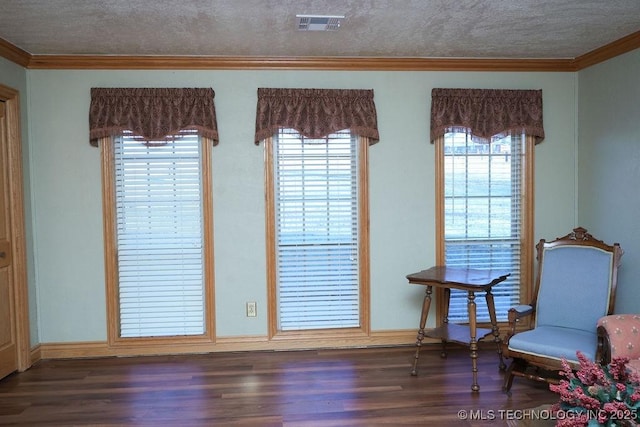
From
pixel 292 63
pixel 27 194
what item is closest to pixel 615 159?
pixel 292 63

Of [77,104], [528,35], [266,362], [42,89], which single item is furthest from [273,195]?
[528,35]

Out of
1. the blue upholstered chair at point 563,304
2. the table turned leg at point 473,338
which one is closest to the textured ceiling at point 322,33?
the blue upholstered chair at point 563,304

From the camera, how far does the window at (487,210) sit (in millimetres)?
4242

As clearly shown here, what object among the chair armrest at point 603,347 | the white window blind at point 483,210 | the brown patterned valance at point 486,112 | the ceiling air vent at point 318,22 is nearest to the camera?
the chair armrest at point 603,347

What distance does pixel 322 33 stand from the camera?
11.3 feet

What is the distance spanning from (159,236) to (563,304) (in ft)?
10.4

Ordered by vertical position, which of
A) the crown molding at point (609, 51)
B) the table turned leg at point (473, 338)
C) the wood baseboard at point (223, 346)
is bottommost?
the wood baseboard at point (223, 346)

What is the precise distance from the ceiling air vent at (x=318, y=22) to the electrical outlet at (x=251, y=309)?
2.23m

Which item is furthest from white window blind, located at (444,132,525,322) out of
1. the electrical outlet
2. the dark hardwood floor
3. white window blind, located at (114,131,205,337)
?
white window blind, located at (114,131,205,337)

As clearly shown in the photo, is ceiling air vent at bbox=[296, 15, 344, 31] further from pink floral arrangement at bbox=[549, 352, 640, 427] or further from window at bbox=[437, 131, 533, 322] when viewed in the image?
pink floral arrangement at bbox=[549, 352, 640, 427]

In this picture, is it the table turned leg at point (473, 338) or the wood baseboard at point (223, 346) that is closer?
the table turned leg at point (473, 338)

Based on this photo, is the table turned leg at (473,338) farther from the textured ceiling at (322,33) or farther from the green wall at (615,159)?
the textured ceiling at (322,33)

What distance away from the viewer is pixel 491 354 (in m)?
4.04

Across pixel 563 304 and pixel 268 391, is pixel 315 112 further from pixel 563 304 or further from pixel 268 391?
pixel 563 304
